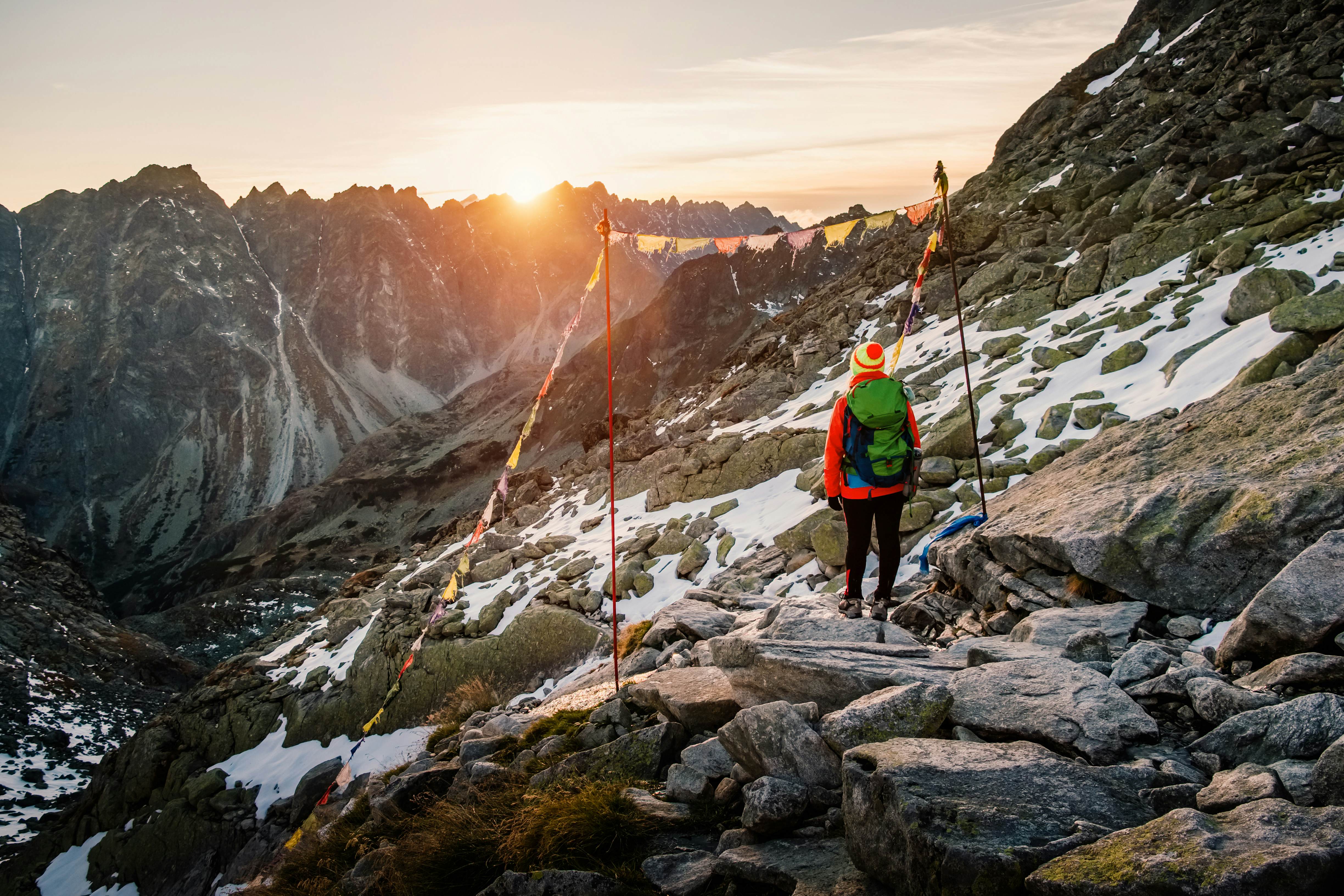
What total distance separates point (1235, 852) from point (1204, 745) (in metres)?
1.39

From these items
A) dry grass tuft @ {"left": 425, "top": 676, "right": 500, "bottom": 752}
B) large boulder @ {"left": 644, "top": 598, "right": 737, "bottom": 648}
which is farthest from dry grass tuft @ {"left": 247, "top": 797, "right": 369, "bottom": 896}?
large boulder @ {"left": 644, "top": 598, "right": 737, "bottom": 648}

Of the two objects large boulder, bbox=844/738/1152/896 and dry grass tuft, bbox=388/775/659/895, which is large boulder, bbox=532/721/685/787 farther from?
large boulder, bbox=844/738/1152/896

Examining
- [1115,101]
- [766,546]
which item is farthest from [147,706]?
[1115,101]

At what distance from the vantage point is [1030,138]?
34438 millimetres

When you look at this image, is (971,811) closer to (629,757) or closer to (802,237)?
(629,757)

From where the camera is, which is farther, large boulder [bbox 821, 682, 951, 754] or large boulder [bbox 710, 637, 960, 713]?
large boulder [bbox 710, 637, 960, 713]

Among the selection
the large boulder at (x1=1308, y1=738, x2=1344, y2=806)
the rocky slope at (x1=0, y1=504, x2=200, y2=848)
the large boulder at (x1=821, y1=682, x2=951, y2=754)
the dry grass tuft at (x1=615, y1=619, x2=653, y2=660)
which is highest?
the large boulder at (x1=1308, y1=738, x2=1344, y2=806)

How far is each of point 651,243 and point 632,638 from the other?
628cm

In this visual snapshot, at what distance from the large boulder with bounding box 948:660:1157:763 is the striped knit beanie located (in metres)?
3.12

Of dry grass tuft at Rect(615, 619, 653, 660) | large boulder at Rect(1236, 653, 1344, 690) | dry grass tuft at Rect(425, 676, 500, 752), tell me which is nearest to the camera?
large boulder at Rect(1236, 653, 1344, 690)

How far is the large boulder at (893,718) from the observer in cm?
398

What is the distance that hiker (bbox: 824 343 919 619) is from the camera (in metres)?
6.67

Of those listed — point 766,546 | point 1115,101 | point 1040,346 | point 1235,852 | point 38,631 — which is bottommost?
point 38,631

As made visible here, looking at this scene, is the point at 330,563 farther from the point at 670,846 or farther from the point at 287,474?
the point at 670,846
